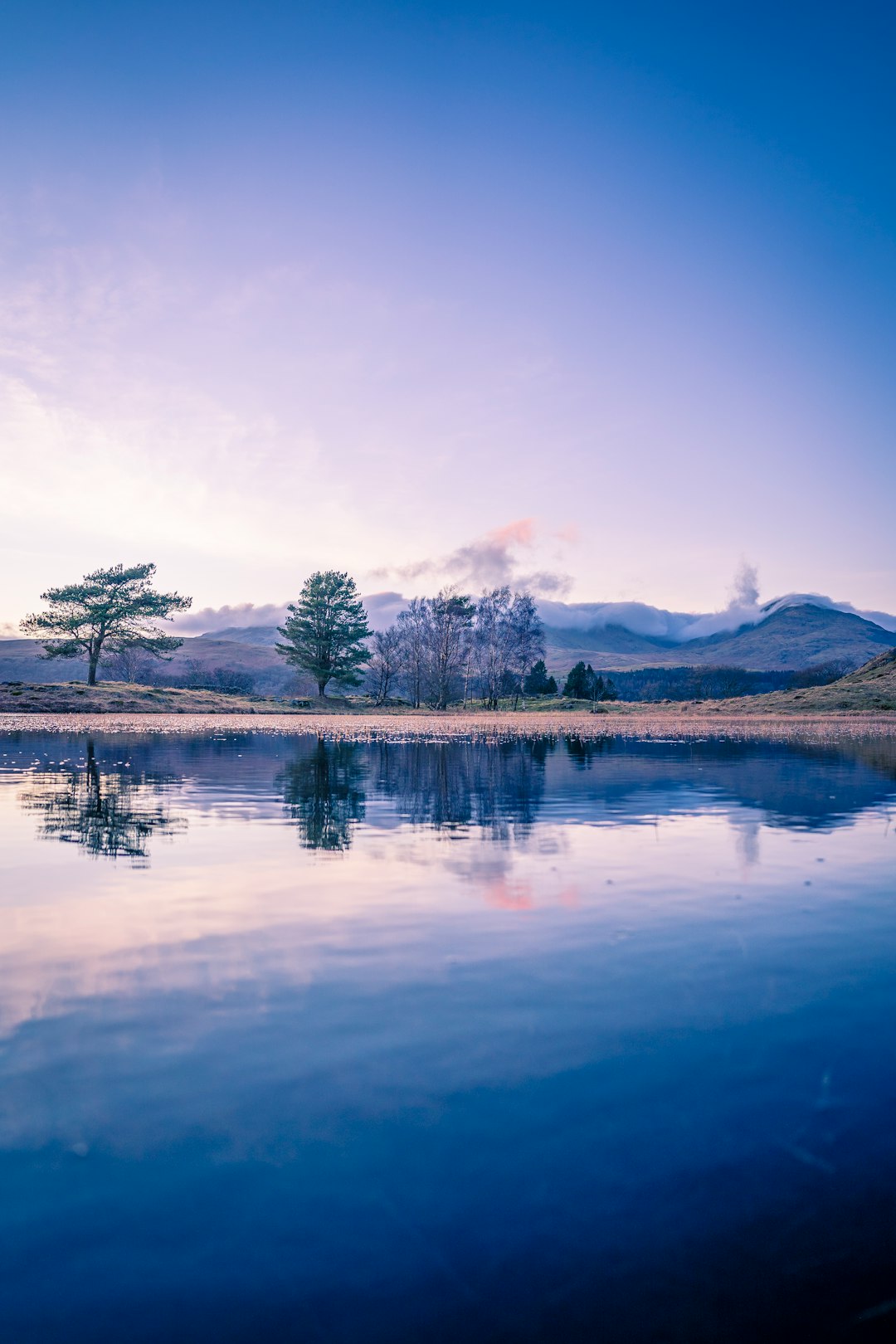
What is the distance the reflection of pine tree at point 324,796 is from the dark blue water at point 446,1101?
2.55 meters

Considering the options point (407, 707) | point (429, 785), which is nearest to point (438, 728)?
point (429, 785)

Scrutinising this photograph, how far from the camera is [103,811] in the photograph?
16531 mm

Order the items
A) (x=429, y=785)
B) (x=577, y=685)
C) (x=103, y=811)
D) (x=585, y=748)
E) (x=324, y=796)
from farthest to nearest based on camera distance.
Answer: (x=577, y=685) → (x=585, y=748) → (x=429, y=785) → (x=324, y=796) → (x=103, y=811)

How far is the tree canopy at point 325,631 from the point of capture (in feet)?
348

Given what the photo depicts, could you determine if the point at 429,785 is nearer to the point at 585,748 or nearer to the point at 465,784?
the point at 465,784

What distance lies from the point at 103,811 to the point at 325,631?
9073 cm

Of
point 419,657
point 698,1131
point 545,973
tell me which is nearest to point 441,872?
point 545,973

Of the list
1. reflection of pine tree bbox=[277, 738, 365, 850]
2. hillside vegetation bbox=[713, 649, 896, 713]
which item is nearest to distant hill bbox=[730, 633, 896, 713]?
hillside vegetation bbox=[713, 649, 896, 713]

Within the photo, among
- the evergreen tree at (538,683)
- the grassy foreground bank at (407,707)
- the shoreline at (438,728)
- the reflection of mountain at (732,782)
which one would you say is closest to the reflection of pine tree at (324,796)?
the reflection of mountain at (732,782)

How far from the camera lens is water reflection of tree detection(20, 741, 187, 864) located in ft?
42.2

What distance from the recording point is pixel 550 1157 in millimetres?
4238

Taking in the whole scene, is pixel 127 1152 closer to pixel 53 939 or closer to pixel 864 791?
pixel 53 939

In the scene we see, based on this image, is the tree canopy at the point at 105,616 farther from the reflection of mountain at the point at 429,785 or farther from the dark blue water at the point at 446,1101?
the dark blue water at the point at 446,1101

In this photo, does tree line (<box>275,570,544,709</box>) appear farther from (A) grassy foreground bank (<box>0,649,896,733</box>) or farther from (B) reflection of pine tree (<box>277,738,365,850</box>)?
(B) reflection of pine tree (<box>277,738,365,850</box>)
